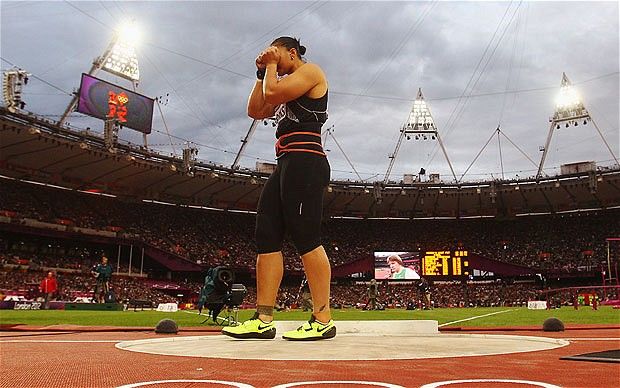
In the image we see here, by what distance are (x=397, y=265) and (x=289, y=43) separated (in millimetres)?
42935

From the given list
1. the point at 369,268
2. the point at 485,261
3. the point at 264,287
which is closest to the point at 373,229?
the point at 369,268

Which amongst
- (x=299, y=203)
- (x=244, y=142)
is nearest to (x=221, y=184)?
(x=244, y=142)

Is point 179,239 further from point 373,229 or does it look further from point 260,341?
point 260,341

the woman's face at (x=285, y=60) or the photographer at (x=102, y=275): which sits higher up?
the woman's face at (x=285, y=60)

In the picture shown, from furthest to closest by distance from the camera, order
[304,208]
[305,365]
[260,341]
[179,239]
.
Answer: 1. [179,239]
2. [304,208]
3. [260,341]
4. [305,365]

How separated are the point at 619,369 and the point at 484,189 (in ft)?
155

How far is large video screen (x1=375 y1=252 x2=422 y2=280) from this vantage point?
45375 mm

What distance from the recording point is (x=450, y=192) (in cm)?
4831

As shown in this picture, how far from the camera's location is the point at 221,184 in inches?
1801

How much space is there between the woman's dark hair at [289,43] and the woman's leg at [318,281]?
6.25 ft

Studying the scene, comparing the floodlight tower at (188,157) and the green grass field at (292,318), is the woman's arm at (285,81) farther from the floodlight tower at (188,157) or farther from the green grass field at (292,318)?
the floodlight tower at (188,157)

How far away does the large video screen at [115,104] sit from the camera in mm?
34750

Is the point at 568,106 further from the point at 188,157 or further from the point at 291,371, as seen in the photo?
the point at 291,371

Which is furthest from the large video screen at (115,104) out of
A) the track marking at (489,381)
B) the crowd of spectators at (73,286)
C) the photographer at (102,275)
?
the track marking at (489,381)
